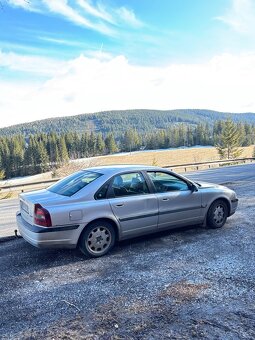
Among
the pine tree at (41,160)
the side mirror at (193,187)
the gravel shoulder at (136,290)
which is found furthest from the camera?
the pine tree at (41,160)

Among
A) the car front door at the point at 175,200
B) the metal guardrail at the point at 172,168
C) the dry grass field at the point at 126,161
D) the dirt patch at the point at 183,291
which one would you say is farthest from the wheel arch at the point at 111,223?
the dry grass field at the point at 126,161

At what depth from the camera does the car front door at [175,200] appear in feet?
19.9

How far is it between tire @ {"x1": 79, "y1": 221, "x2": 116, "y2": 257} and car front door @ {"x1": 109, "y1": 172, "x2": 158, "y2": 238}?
0.81 ft

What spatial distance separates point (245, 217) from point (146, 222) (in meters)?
3.10

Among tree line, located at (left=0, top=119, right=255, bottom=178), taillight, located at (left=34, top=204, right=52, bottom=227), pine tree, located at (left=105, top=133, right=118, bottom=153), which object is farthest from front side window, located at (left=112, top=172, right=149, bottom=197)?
pine tree, located at (left=105, top=133, right=118, bottom=153)

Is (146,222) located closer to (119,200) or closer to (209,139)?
(119,200)

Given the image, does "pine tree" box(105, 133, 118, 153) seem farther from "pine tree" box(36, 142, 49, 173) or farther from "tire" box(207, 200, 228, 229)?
"tire" box(207, 200, 228, 229)

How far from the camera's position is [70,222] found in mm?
5121

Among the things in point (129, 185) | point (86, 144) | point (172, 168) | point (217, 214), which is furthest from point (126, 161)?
point (129, 185)

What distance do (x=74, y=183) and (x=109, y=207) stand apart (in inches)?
33.5

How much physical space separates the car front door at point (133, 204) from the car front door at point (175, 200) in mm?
187

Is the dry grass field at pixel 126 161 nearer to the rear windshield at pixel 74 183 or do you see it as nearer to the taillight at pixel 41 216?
the rear windshield at pixel 74 183

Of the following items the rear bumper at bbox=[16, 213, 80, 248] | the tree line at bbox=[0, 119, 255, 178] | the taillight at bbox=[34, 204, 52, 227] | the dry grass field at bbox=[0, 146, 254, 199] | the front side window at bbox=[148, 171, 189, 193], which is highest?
the tree line at bbox=[0, 119, 255, 178]

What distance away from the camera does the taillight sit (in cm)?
502
